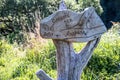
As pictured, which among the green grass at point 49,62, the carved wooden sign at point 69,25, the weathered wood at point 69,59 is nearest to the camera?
the carved wooden sign at point 69,25

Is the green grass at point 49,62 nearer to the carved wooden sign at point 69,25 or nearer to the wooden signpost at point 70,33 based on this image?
the wooden signpost at point 70,33

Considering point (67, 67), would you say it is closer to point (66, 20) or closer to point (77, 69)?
point (77, 69)

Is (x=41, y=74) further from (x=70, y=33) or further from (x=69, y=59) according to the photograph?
(x=70, y=33)

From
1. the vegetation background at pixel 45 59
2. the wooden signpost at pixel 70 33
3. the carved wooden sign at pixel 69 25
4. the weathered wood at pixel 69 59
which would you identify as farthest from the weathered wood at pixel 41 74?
the vegetation background at pixel 45 59

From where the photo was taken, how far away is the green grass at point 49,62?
459 centimetres

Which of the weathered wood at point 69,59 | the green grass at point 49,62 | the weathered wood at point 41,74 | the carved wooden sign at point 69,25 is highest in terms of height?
the carved wooden sign at point 69,25

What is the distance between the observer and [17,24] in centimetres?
1092

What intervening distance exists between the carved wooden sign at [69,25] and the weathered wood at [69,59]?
11cm

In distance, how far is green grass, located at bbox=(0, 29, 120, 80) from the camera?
4.59m

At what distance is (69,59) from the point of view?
2664 millimetres

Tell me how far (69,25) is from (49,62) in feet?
8.78

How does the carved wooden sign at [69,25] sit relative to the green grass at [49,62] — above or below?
above

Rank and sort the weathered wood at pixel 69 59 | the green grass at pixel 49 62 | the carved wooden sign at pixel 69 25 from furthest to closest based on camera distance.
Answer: the green grass at pixel 49 62 → the weathered wood at pixel 69 59 → the carved wooden sign at pixel 69 25

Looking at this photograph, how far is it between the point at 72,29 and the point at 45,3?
27.2ft
